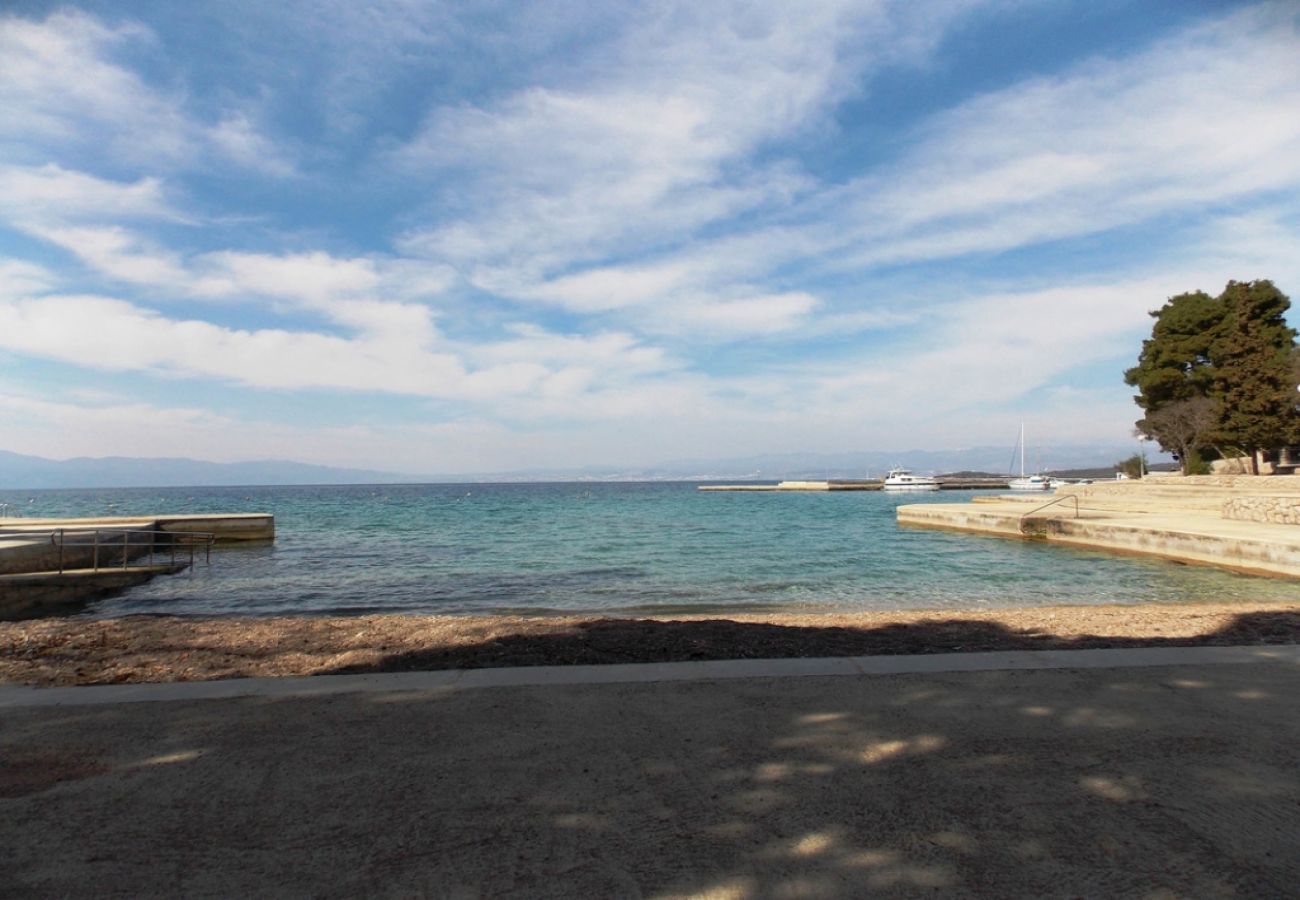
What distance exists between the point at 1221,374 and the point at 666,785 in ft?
144

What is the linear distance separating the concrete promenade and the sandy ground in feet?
4.37

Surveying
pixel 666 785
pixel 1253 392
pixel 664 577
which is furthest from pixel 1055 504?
pixel 666 785

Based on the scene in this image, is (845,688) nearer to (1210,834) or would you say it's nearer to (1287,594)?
(1210,834)

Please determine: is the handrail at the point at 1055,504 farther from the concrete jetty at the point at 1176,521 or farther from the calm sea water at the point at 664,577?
the calm sea water at the point at 664,577

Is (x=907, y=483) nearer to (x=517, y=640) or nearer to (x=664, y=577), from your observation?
(x=664, y=577)

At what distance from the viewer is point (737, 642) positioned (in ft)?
23.0

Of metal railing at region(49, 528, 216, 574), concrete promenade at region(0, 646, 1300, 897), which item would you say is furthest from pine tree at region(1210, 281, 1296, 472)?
metal railing at region(49, 528, 216, 574)

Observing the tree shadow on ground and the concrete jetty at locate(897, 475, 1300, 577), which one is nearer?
the tree shadow on ground

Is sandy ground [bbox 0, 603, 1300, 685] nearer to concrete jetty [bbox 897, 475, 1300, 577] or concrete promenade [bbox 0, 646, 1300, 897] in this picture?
concrete promenade [bbox 0, 646, 1300, 897]

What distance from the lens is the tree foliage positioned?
35.2 metres

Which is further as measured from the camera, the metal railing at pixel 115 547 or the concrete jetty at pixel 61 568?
the metal railing at pixel 115 547

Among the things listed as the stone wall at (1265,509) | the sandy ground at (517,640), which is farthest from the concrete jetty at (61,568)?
the stone wall at (1265,509)

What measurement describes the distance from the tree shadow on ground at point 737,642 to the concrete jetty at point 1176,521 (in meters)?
10.1

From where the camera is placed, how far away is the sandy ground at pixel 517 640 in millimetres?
6434
